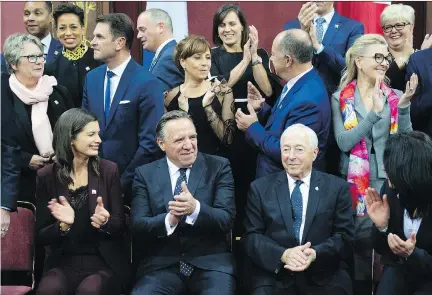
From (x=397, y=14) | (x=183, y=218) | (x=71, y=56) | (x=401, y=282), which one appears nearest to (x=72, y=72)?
(x=71, y=56)

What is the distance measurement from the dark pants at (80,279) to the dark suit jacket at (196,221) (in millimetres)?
184

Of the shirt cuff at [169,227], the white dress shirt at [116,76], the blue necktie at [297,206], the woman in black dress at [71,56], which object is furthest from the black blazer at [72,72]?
the blue necktie at [297,206]

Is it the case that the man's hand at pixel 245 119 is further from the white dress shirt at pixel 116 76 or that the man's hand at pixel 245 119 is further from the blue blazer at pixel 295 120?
the white dress shirt at pixel 116 76

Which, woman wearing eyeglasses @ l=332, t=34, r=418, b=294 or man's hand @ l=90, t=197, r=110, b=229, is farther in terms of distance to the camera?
woman wearing eyeglasses @ l=332, t=34, r=418, b=294

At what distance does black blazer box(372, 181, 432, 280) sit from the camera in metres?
4.25

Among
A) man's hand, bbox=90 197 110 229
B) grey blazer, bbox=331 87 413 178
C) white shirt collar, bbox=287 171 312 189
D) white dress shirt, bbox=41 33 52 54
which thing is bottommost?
man's hand, bbox=90 197 110 229

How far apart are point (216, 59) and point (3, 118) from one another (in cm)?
133

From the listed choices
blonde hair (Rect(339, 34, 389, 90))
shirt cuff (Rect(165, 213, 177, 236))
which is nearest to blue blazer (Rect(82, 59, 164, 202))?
shirt cuff (Rect(165, 213, 177, 236))

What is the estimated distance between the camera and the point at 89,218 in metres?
4.67

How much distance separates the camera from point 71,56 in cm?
556

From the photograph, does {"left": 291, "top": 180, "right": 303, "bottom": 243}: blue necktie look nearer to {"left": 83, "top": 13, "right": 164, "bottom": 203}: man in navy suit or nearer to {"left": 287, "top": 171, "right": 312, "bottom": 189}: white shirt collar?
{"left": 287, "top": 171, "right": 312, "bottom": 189}: white shirt collar

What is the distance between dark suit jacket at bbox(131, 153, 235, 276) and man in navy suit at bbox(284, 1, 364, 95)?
1.02m

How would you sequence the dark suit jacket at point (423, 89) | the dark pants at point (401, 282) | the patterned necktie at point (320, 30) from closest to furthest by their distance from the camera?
1. the dark pants at point (401, 282)
2. the dark suit jacket at point (423, 89)
3. the patterned necktie at point (320, 30)

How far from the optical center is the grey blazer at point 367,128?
4.83 m
